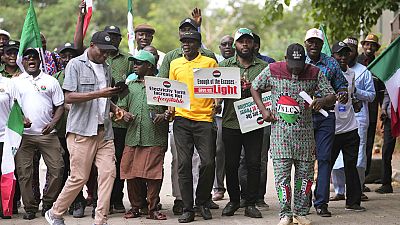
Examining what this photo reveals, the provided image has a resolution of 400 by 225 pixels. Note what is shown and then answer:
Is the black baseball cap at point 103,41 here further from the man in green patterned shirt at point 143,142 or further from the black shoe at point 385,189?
the black shoe at point 385,189

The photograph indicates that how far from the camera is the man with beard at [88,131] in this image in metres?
9.57

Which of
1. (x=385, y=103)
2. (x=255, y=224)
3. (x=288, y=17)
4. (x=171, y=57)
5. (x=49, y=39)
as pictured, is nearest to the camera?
(x=255, y=224)

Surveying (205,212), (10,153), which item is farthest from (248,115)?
(10,153)

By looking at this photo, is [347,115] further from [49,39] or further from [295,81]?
[49,39]

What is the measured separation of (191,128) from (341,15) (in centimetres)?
648

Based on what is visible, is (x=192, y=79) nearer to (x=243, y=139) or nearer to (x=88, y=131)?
(x=243, y=139)

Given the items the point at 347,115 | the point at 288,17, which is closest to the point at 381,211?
the point at 347,115

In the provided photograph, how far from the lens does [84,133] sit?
9617 mm

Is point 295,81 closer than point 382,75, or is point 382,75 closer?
point 295,81

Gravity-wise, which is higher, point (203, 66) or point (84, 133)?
point (203, 66)

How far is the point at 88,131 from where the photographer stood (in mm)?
9633

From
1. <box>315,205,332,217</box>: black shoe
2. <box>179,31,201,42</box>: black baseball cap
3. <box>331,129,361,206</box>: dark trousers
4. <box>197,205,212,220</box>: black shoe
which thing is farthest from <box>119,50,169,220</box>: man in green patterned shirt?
<box>331,129,361,206</box>: dark trousers

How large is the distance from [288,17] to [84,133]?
4927cm

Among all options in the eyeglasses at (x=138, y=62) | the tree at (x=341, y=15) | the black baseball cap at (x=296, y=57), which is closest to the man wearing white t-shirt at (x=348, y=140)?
the black baseball cap at (x=296, y=57)
